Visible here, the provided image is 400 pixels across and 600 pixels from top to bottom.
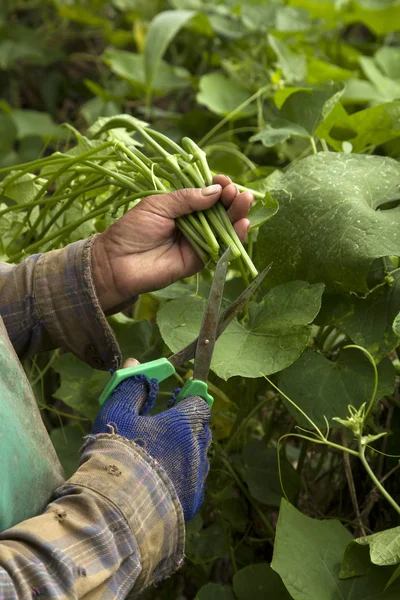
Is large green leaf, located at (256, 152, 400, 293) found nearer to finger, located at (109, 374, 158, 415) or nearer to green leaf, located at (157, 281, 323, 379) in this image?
green leaf, located at (157, 281, 323, 379)

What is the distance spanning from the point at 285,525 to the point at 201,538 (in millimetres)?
257

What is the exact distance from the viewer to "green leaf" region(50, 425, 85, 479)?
3.68ft

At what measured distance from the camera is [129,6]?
7.16 ft

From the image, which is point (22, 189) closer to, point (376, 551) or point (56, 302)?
point (56, 302)

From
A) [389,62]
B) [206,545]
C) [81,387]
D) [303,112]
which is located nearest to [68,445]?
[81,387]

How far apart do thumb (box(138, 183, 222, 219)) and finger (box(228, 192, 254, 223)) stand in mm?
20

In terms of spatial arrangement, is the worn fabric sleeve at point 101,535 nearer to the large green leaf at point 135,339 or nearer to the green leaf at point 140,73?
the large green leaf at point 135,339

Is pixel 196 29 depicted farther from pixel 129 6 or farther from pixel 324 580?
pixel 324 580

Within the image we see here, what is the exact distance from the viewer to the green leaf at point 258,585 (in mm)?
980

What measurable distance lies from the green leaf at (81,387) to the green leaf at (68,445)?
79mm

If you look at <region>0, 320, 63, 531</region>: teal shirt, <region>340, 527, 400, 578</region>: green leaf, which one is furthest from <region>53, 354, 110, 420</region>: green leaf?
<region>340, 527, 400, 578</region>: green leaf

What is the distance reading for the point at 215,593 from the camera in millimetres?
1003

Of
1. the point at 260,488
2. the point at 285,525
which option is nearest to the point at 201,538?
the point at 260,488

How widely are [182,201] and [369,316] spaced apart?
0.83 feet
